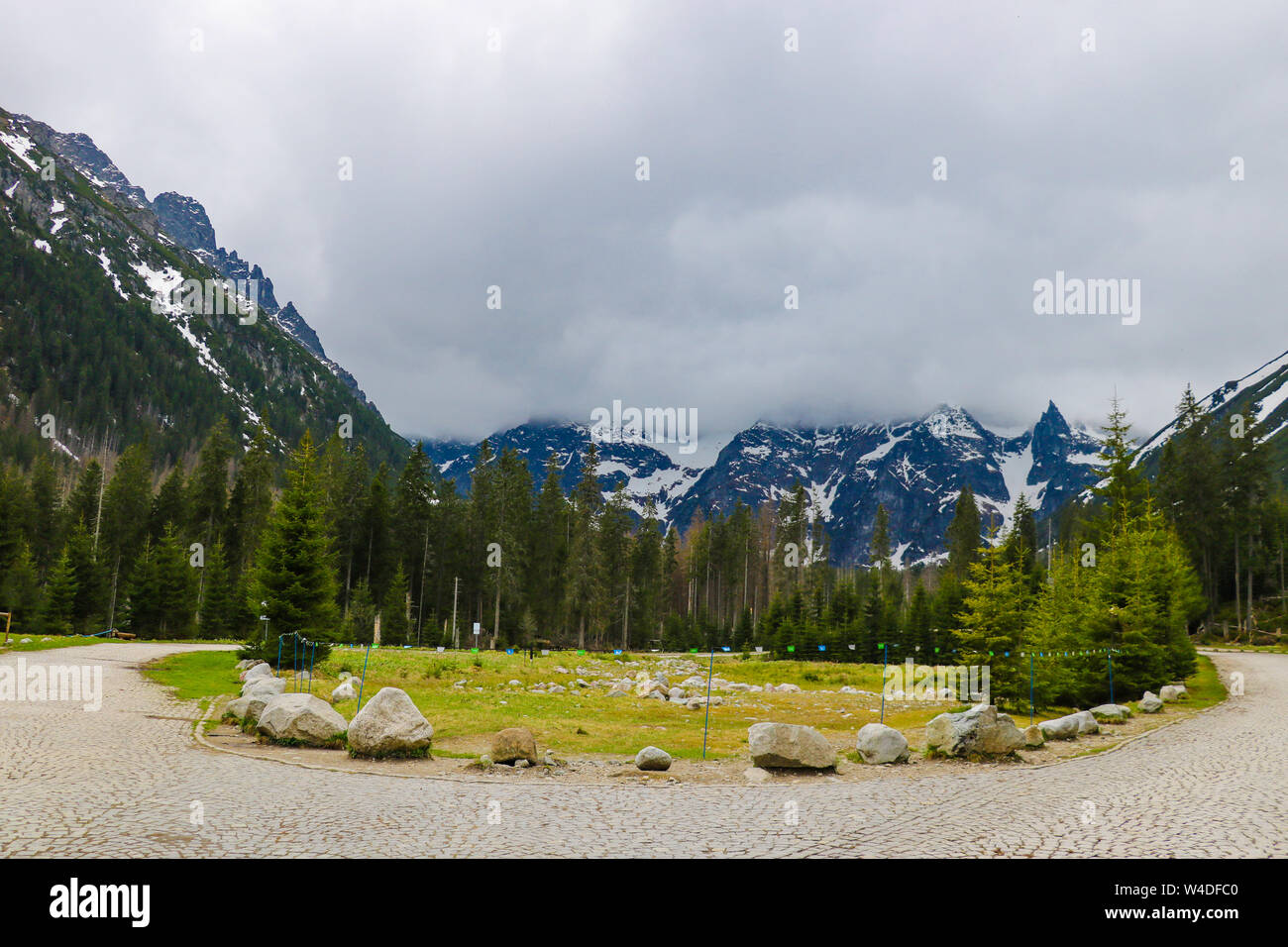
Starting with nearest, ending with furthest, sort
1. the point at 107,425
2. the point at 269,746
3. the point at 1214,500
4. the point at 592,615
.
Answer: the point at 269,746 → the point at 1214,500 → the point at 592,615 → the point at 107,425

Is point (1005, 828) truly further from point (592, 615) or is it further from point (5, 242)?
point (5, 242)

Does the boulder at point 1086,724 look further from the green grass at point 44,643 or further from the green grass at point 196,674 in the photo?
the green grass at point 44,643

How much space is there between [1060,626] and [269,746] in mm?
29012

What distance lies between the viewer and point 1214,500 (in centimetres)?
6231

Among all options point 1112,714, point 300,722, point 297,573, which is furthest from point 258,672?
point 1112,714

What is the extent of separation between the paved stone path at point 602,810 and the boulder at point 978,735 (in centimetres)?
126

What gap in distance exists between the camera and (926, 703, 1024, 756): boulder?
51.9 feet

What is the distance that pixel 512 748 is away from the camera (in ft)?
46.8

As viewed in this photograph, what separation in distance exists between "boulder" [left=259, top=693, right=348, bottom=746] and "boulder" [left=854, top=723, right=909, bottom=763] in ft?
38.5

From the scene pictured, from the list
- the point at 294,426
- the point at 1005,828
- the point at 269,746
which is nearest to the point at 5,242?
the point at 294,426

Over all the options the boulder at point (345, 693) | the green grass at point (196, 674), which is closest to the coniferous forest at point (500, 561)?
the green grass at point (196, 674)

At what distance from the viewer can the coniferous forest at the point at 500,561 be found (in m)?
31.2

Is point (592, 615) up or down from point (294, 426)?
down

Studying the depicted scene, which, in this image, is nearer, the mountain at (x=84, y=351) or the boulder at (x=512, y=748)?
the boulder at (x=512, y=748)
